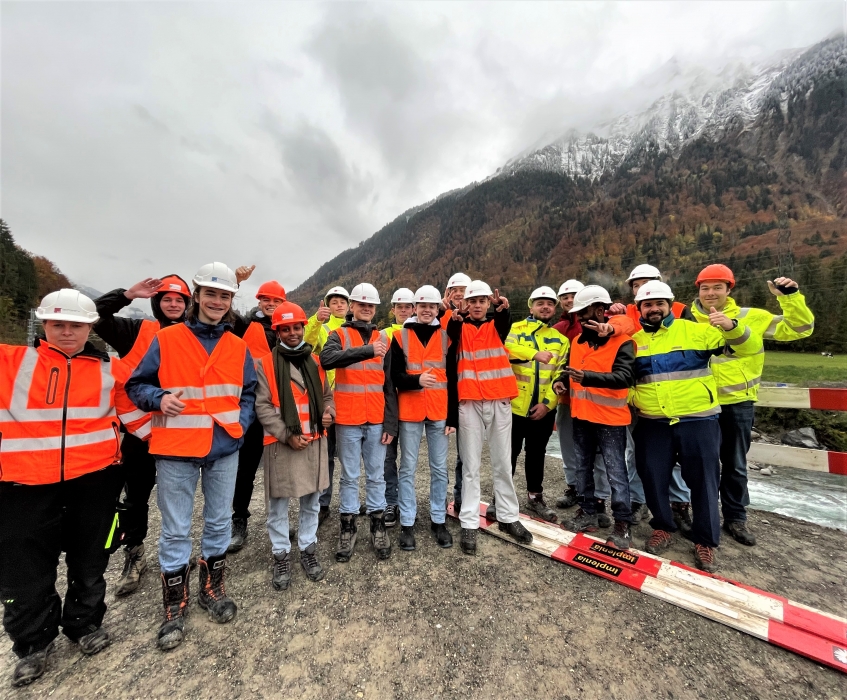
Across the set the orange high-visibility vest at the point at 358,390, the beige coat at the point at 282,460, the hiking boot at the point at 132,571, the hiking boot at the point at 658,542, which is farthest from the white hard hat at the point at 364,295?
the hiking boot at the point at 658,542

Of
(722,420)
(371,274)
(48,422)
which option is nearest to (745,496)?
(722,420)

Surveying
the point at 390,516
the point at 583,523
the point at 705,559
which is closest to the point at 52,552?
the point at 390,516

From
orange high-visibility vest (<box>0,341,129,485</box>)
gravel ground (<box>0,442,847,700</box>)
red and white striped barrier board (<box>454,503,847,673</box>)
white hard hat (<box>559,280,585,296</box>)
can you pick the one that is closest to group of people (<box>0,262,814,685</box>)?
orange high-visibility vest (<box>0,341,129,485</box>)

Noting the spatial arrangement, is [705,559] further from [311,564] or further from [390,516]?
[311,564]

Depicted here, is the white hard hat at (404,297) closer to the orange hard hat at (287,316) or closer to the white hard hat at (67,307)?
the orange hard hat at (287,316)

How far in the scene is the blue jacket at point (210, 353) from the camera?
2.62 m

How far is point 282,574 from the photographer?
3248 millimetres

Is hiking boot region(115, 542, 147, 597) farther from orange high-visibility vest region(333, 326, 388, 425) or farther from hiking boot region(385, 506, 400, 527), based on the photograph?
hiking boot region(385, 506, 400, 527)

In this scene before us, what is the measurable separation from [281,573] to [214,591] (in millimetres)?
519

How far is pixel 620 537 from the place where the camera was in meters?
3.76

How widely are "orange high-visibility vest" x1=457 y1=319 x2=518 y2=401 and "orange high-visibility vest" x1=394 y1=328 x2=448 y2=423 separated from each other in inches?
9.0

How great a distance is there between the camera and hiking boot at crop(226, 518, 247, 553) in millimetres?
3836

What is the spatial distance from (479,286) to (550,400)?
5.44 ft

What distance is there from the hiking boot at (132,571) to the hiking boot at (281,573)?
1.16 metres
